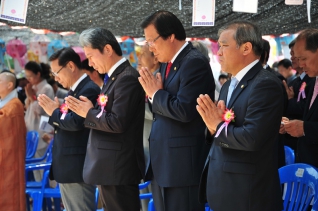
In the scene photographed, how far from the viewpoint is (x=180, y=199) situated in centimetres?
308

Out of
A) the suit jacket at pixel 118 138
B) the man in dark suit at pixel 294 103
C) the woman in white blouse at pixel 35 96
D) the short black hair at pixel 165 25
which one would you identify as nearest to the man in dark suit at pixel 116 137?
the suit jacket at pixel 118 138

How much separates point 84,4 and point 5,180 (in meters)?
1.74

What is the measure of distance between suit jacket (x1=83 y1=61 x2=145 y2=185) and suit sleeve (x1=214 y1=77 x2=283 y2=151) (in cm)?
101

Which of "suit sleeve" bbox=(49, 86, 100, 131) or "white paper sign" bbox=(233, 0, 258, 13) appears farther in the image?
"suit sleeve" bbox=(49, 86, 100, 131)

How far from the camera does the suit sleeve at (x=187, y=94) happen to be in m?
2.99

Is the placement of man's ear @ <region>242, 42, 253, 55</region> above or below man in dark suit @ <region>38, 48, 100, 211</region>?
above

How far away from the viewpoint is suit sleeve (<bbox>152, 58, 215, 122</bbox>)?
2.99m

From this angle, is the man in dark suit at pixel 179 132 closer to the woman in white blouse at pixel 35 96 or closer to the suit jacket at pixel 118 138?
the suit jacket at pixel 118 138

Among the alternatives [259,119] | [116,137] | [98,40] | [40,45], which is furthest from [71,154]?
[40,45]

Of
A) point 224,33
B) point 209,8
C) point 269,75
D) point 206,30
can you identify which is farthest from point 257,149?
point 206,30

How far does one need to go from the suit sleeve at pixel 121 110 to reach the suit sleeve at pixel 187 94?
0.34 m

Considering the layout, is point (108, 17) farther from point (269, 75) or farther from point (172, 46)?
point (269, 75)

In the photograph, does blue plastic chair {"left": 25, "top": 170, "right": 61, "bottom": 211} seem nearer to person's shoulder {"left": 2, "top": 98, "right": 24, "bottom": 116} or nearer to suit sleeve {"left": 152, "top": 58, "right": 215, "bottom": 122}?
person's shoulder {"left": 2, "top": 98, "right": 24, "bottom": 116}

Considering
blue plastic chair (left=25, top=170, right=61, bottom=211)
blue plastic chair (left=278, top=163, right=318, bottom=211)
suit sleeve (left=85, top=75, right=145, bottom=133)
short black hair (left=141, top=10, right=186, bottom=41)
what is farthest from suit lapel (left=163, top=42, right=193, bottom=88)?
blue plastic chair (left=25, top=170, right=61, bottom=211)
